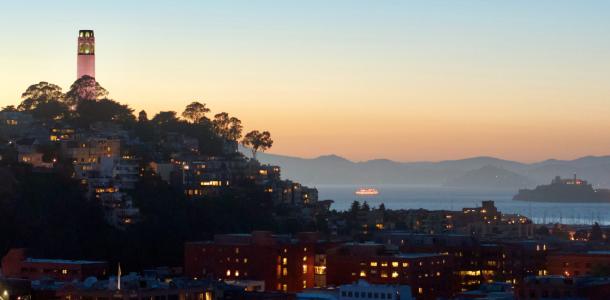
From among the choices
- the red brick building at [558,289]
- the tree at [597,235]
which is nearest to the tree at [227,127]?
the tree at [597,235]

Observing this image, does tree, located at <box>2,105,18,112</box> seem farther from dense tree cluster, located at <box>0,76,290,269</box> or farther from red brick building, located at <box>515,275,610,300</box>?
red brick building, located at <box>515,275,610,300</box>

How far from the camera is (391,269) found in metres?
87.1

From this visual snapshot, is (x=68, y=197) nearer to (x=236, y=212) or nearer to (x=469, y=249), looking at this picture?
(x=236, y=212)

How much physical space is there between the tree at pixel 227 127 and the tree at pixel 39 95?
57.1 feet

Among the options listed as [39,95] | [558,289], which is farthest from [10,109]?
[558,289]

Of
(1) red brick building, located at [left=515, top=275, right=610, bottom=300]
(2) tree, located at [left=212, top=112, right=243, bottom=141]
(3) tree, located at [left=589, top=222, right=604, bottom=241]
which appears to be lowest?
(1) red brick building, located at [left=515, top=275, right=610, bottom=300]

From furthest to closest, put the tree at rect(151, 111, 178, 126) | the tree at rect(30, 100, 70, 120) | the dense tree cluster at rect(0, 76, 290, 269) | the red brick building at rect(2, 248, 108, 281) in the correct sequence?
the tree at rect(151, 111, 178, 126), the tree at rect(30, 100, 70, 120), the dense tree cluster at rect(0, 76, 290, 269), the red brick building at rect(2, 248, 108, 281)

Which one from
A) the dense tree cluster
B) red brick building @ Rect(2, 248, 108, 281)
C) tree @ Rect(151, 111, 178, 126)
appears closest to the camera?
red brick building @ Rect(2, 248, 108, 281)

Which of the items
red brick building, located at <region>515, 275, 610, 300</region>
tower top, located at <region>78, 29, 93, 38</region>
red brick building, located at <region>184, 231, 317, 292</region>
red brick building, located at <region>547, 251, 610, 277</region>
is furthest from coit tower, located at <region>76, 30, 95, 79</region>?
red brick building, located at <region>515, 275, 610, 300</region>

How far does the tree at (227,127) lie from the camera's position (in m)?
141

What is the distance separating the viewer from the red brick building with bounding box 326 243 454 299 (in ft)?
284

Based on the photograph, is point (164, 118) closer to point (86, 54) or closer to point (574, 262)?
point (86, 54)

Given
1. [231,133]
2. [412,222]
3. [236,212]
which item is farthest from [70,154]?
[412,222]

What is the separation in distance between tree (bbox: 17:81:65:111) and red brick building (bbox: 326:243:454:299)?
48.2m
